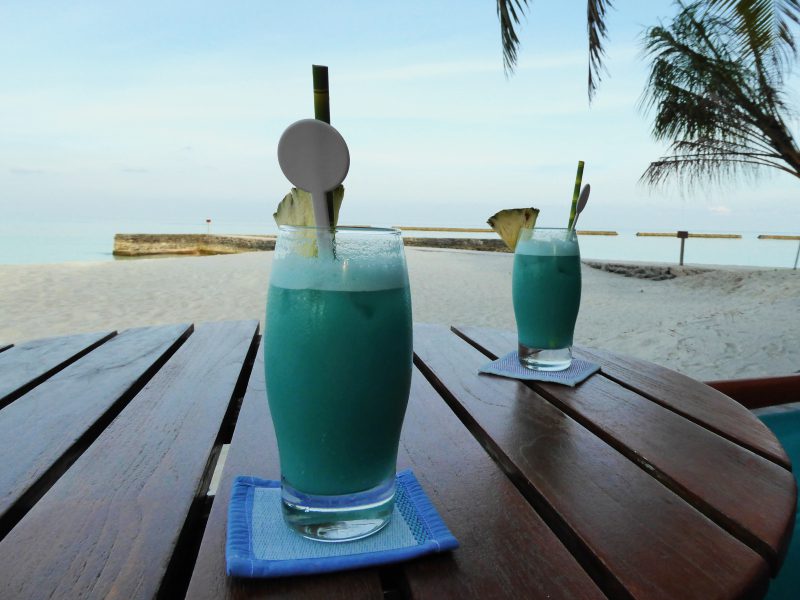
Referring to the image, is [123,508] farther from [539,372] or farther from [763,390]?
[763,390]

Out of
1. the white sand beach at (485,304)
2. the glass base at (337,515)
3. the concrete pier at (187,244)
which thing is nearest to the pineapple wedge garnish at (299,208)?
the glass base at (337,515)

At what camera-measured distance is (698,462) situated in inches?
24.3

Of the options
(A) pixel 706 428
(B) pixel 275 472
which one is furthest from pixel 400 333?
(A) pixel 706 428

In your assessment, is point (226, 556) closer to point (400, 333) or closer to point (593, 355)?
point (400, 333)

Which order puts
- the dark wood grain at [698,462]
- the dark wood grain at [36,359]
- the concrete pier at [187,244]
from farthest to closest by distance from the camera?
the concrete pier at [187,244]
the dark wood grain at [36,359]
the dark wood grain at [698,462]

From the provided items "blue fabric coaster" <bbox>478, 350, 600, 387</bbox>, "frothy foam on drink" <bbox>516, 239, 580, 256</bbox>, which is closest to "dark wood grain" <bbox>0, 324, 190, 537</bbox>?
"blue fabric coaster" <bbox>478, 350, 600, 387</bbox>

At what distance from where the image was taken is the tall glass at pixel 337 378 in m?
0.47

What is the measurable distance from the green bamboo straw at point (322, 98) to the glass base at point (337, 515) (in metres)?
0.23

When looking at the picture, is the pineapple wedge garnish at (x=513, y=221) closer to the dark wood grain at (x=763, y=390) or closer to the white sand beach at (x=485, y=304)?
the dark wood grain at (x=763, y=390)

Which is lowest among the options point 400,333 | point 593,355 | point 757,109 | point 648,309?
point 648,309

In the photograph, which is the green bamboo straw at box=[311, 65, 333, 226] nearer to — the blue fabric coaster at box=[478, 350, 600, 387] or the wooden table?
the wooden table

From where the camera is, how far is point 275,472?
0.58 meters

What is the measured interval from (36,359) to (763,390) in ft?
6.73

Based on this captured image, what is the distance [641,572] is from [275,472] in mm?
341
